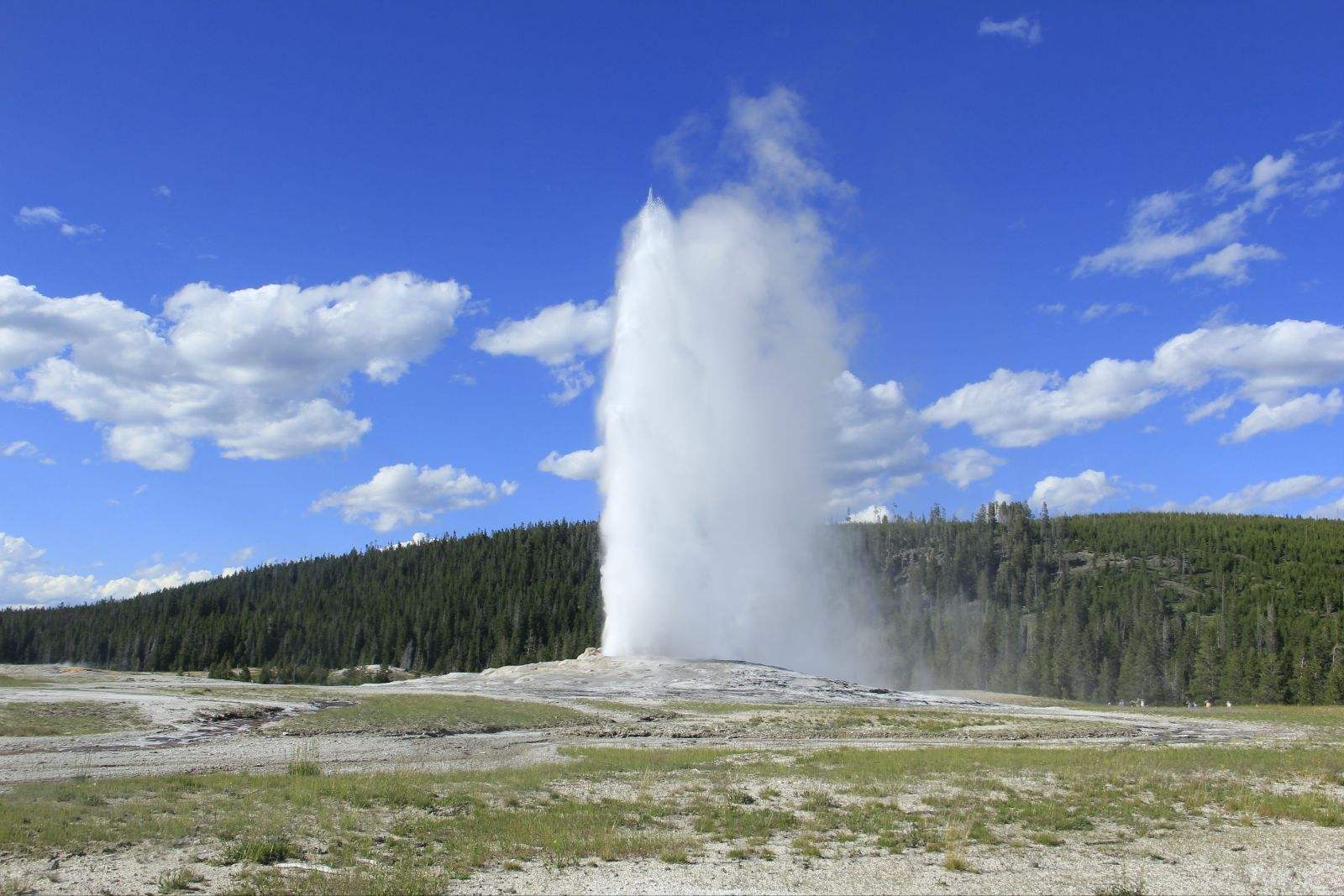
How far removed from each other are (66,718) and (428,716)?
1067cm

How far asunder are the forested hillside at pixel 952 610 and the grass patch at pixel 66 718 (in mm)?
50549

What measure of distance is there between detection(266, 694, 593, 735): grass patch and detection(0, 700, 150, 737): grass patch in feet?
14.8

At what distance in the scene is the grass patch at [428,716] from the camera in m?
28.8

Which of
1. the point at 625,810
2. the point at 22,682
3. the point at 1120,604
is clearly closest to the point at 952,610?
the point at 1120,604

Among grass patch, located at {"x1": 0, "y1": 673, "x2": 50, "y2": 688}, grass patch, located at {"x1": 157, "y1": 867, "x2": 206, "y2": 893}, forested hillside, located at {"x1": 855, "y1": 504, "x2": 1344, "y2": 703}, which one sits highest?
forested hillside, located at {"x1": 855, "y1": 504, "x2": 1344, "y2": 703}

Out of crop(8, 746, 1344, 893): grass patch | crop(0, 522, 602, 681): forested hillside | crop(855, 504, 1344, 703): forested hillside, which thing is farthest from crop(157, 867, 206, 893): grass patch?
crop(855, 504, 1344, 703): forested hillside

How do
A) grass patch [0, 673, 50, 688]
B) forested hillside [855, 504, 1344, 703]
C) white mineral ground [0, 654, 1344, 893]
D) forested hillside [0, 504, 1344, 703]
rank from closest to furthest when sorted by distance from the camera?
white mineral ground [0, 654, 1344, 893] < grass patch [0, 673, 50, 688] < forested hillside [855, 504, 1344, 703] < forested hillside [0, 504, 1344, 703]

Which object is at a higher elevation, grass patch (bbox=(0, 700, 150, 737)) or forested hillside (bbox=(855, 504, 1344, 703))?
forested hillside (bbox=(855, 504, 1344, 703))

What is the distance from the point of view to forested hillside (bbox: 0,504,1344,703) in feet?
312

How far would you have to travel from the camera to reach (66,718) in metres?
27.2

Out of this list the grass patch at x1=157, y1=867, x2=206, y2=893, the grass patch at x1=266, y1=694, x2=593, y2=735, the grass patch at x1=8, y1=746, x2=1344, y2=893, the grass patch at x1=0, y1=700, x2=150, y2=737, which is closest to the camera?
the grass patch at x1=157, y1=867, x2=206, y2=893

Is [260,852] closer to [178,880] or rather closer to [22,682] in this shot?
[178,880]

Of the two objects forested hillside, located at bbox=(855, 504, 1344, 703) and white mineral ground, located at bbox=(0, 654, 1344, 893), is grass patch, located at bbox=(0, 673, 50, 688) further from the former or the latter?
forested hillside, located at bbox=(855, 504, 1344, 703)

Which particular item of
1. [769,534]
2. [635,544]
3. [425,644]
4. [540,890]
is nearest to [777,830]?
[540,890]
